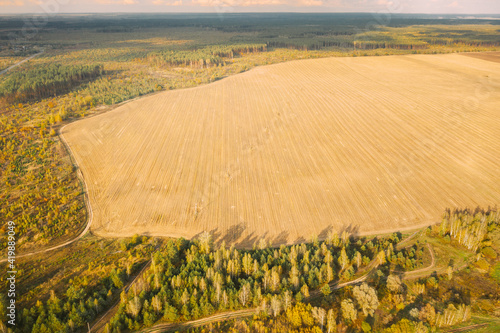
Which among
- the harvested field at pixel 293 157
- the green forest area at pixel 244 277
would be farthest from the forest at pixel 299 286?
the harvested field at pixel 293 157

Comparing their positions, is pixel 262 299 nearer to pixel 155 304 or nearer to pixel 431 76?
pixel 155 304

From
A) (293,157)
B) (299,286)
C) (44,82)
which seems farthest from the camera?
(44,82)

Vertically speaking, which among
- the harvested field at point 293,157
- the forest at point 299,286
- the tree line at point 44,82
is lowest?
the forest at point 299,286

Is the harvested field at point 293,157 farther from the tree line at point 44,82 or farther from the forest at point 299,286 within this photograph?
the tree line at point 44,82

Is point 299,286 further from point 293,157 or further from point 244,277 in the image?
point 293,157

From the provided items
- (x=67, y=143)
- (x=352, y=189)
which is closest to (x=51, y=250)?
(x=67, y=143)

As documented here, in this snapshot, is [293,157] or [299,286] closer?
[299,286]

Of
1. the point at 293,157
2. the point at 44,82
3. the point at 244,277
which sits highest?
the point at 44,82

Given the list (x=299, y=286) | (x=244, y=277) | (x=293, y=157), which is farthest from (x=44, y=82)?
(x=299, y=286)

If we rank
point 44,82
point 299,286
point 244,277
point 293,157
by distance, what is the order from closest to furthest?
point 299,286 → point 244,277 → point 293,157 → point 44,82
